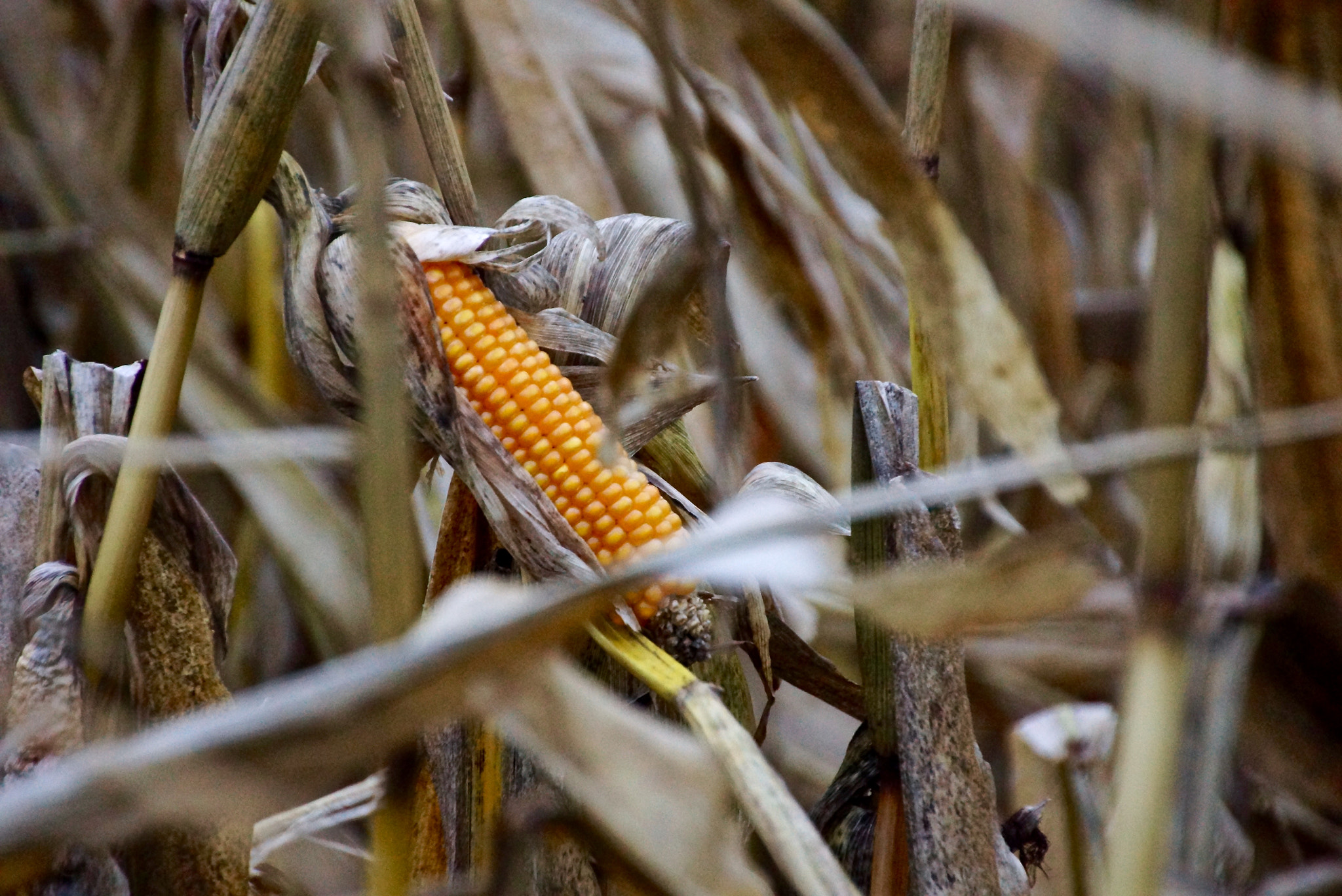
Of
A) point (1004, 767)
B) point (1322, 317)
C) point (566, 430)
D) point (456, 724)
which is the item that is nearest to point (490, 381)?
point (566, 430)

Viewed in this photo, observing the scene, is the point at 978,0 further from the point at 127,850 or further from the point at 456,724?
the point at 127,850

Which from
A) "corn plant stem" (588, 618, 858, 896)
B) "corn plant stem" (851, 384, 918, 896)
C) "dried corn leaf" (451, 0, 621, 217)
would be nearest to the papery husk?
"corn plant stem" (588, 618, 858, 896)

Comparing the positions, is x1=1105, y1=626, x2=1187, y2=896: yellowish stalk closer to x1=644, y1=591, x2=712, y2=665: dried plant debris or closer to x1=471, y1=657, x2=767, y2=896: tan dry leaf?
x1=471, y1=657, x2=767, y2=896: tan dry leaf

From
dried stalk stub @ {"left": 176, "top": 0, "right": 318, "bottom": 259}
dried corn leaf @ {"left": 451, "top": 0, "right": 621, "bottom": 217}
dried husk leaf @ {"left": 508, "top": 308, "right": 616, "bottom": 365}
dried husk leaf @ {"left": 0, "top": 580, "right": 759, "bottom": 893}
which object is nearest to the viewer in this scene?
dried husk leaf @ {"left": 0, "top": 580, "right": 759, "bottom": 893}

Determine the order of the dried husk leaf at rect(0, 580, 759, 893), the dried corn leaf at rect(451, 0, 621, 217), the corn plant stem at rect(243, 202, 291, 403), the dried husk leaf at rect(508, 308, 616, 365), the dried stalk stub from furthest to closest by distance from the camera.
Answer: the corn plant stem at rect(243, 202, 291, 403) < the dried corn leaf at rect(451, 0, 621, 217) < the dried husk leaf at rect(508, 308, 616, 365) < the dried stalk stub < the dried husk leaf at rect(0, 580, 759, 893)

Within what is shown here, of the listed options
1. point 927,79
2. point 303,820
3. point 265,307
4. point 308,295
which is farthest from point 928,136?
point 265,307

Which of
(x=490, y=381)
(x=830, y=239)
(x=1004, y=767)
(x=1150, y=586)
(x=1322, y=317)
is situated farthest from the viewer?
(x=1004, y=767)

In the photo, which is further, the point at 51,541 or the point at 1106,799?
the point at 1106,799
